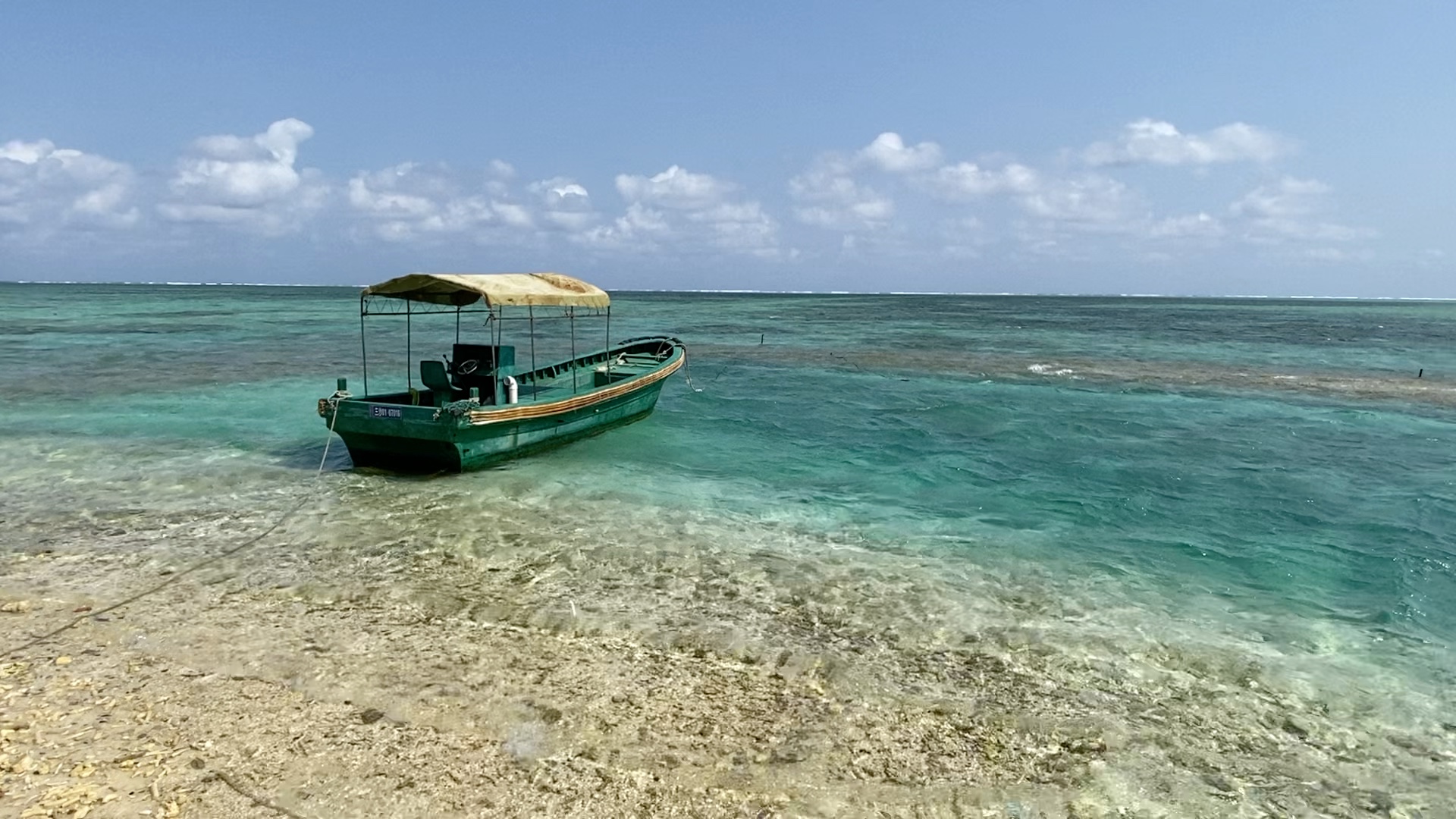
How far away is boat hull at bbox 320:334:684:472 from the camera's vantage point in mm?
12547

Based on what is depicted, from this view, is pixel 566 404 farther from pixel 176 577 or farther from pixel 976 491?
pixel 976 491

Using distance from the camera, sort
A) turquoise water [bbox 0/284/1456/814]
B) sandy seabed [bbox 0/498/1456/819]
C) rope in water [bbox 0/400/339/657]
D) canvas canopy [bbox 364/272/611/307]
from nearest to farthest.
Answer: sandy seabed [bbox 0/498/1456/819]
rope in water [bbox 0/400/339/657]
turquoise water [bbox 0/284/1456/814]
canvas canopy [bbox 364/272/611/307]

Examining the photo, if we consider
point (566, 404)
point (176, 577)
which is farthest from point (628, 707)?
point (566, 404)

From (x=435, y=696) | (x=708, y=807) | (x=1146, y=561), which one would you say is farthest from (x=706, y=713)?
(x=1146, y=561)

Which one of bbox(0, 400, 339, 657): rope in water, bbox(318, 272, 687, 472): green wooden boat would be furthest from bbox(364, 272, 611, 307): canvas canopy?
bbox(0, 400, 339, 657): rope in water

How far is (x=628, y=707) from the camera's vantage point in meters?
5.98

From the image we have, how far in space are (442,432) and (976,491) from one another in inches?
334

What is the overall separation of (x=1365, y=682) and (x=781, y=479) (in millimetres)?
8334

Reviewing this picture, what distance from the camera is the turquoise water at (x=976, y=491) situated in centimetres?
827

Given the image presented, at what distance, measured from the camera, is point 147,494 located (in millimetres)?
11664

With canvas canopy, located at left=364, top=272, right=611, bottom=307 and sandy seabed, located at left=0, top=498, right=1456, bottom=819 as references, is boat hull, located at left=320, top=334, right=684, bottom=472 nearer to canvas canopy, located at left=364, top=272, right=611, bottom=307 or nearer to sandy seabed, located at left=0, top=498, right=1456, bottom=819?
canvas canopy, located at left=364, top=272, right=611, bottom=307

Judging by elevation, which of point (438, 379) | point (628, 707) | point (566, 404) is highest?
point (438, 379)

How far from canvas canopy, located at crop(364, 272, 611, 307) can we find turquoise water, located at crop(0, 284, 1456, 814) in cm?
283

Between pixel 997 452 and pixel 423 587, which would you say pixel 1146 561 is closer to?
pixel 997 452
